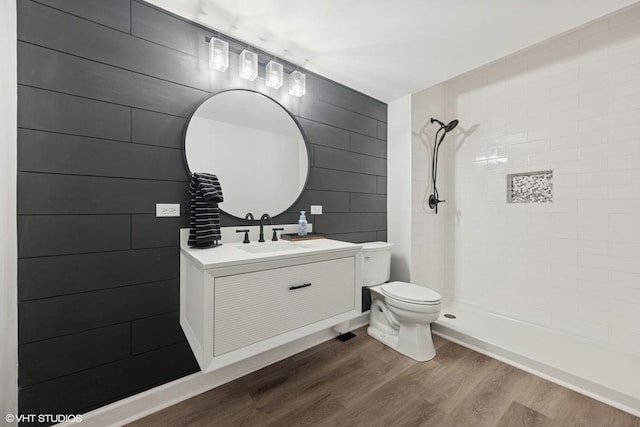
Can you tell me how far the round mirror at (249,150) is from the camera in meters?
1.63

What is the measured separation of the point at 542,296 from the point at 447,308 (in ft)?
2.67

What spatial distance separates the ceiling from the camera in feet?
4.77

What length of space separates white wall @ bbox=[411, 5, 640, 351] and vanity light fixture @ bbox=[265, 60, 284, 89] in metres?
1.43

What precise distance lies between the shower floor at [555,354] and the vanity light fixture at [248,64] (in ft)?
8.31

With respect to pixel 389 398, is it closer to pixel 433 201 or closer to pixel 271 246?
pixel 271 246

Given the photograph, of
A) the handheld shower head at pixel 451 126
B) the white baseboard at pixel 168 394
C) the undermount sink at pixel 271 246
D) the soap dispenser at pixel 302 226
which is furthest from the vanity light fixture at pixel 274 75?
the white baseboard at pixel 168 394

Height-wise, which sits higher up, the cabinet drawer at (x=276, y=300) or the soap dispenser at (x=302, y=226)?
the soap dispenser at (x=302, y=226)

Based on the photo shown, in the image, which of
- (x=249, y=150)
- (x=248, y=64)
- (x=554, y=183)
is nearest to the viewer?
(x=248, y=64)

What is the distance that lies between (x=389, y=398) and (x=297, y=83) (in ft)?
7.38

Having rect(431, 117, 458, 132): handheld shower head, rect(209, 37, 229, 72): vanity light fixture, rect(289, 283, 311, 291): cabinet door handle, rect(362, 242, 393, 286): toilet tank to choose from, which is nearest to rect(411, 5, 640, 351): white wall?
rect(431, 117, 458, 132): handheld shower head

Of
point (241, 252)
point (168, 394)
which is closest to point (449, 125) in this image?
point (241, 252)

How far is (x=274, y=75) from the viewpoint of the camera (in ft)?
6.06

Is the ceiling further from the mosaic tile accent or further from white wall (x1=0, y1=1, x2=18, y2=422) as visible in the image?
the mosaic tile accent

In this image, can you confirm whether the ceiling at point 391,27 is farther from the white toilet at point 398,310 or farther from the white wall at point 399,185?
the white toilet at point 398,310
